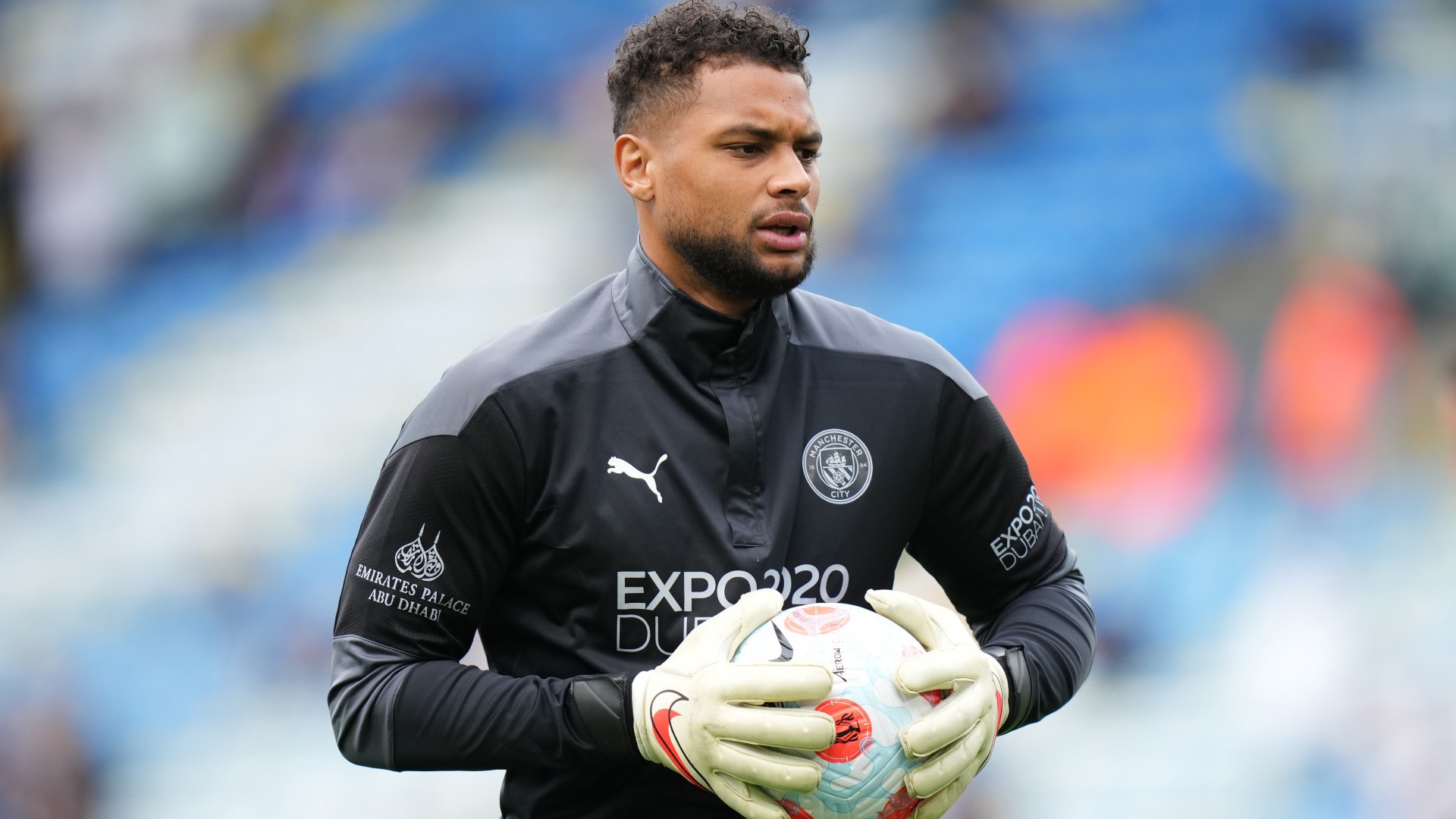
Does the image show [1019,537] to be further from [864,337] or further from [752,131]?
[752,131]

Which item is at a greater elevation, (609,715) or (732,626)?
(732,626)

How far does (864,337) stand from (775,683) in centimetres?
74

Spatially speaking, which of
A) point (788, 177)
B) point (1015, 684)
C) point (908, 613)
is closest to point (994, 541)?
point (1015, 684)

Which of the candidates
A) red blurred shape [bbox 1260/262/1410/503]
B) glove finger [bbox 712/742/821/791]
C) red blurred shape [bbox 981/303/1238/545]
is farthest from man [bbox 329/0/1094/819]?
red blurred shape [bbox 1260/262/1410/503]

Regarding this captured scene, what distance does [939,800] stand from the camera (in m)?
1.95

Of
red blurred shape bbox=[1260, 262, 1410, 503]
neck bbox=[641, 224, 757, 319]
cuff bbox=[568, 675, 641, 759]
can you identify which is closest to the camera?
cuff bbox=[568, 675, 641, 759]

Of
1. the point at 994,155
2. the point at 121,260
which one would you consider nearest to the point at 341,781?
the point at 121,260

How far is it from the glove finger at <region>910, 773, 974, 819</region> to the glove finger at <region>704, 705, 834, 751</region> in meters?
0.21

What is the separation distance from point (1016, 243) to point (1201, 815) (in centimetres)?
223

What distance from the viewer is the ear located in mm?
2340

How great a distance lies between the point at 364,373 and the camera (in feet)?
19.8

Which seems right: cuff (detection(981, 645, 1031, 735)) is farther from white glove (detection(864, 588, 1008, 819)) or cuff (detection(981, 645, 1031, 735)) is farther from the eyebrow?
the eyebrow

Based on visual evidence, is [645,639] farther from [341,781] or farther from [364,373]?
[364,373]

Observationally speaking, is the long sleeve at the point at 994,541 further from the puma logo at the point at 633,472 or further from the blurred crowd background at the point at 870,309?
the blurred crowd background at the point at 870,309
